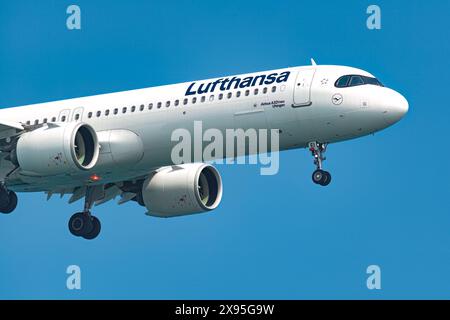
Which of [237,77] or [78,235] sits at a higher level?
[237,77]

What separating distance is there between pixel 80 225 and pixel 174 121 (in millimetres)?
8910

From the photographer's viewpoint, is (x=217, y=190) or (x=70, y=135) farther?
(x=217, y=190)

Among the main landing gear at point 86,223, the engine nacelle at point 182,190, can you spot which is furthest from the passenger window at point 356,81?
the main landing gear at point 86,223

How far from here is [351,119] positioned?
69.8 meters

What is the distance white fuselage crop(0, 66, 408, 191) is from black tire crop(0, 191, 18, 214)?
36 centimetres

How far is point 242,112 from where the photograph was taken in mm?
70500

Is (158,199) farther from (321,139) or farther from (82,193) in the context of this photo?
(321,139)

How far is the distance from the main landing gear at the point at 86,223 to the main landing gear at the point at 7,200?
174 inches

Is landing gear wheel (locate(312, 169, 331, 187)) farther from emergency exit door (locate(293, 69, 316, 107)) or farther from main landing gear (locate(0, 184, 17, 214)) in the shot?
main landing gear (locate(0, 184, 17, 214))

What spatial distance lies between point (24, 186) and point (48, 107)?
13.6ft

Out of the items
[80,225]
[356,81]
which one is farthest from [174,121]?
[80,225]

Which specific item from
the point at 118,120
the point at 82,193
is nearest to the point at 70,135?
the point at 118,120

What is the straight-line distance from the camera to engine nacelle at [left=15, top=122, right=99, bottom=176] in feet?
228

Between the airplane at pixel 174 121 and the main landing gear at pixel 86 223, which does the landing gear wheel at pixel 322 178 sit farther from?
the main landing gear at pixel 86 223
